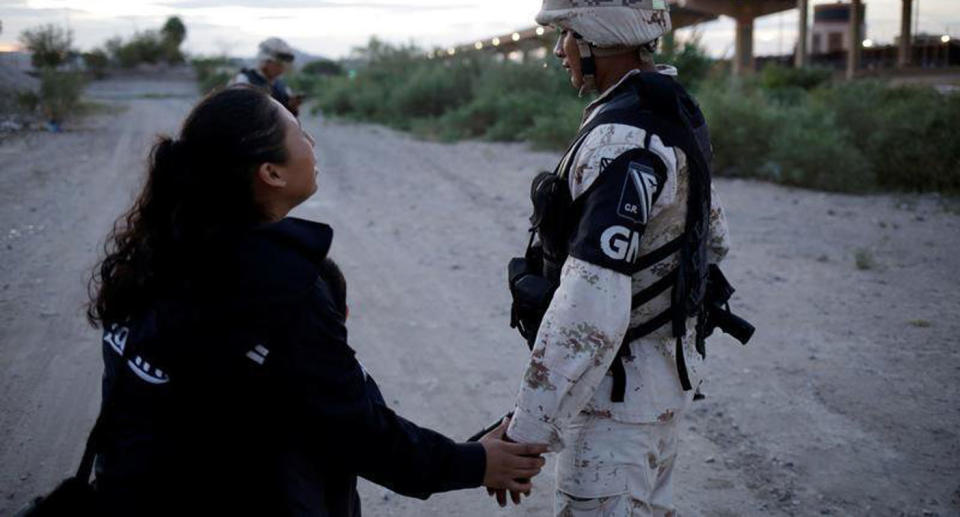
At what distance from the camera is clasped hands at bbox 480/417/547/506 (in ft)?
6.94

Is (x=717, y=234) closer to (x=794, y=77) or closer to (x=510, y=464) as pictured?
(x=510, y=464)

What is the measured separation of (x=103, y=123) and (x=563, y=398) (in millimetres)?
25009

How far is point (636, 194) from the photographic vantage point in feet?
7.04

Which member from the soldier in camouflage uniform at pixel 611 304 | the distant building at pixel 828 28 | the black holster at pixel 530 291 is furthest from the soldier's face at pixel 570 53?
Answer: the distant building at pixel 828 28

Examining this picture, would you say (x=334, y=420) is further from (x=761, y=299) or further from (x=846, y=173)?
(x=846, y=173)

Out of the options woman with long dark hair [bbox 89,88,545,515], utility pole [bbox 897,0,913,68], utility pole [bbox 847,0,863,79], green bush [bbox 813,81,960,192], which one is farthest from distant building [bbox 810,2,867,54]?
woman with long dark hair [bbox 89,88,545,515]

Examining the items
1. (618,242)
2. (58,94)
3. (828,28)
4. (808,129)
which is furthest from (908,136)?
(828,28)

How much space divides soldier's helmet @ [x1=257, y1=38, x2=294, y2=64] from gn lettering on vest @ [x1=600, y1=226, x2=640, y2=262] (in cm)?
799

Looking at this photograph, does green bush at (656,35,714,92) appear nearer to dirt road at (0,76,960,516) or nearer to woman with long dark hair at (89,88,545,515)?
dirt road at (0,76,960,516)

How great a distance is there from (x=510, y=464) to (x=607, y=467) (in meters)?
0.28

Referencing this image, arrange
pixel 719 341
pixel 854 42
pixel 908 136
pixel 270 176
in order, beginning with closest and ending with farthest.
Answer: pixel 270 176
pixel 719 341
pixel 908 136
pixel 854 42

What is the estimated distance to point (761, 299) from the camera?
21.6 feet

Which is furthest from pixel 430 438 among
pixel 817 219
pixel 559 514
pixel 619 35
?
pixel 817 219

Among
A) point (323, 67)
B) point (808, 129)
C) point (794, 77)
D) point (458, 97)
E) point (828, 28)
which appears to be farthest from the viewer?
point (323, 67)
